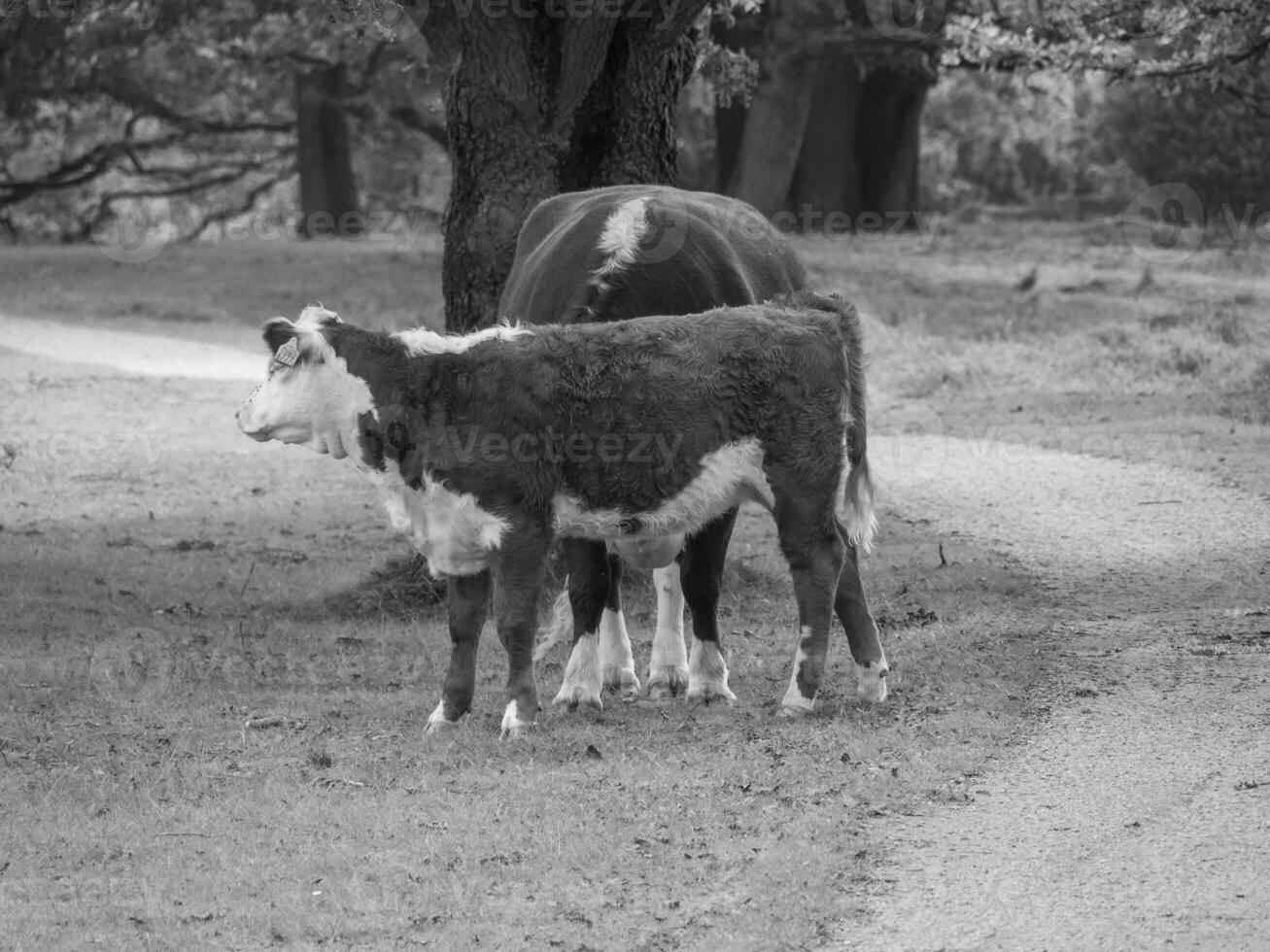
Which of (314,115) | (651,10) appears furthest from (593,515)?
(314,115)

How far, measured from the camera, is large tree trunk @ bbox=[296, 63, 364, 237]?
2980cm

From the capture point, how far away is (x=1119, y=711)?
301 inches

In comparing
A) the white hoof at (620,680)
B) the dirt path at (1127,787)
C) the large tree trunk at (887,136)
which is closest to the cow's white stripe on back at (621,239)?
the white hoof at (620,680)

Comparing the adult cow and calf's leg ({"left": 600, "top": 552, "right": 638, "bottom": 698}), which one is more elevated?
the adult cow

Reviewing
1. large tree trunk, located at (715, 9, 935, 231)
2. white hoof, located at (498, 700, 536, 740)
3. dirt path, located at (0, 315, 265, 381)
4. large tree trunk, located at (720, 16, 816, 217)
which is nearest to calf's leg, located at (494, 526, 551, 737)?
white hoof, located at (498, 700, 536, 740)

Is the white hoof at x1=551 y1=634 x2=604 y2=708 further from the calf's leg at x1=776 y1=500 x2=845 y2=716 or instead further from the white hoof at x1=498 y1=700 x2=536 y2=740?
the calf's leg at x1=776 y1=500 x2=845 y2=716

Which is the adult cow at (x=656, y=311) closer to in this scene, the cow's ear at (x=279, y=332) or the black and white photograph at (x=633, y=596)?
the black and white photograph at (x=633, y=596)

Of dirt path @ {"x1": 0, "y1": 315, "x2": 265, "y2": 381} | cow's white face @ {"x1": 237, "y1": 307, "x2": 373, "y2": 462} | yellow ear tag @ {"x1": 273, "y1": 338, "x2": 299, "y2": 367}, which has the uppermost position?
yellow ear tag @ {"x1": 273, "y1": 338, "x2": 299, "y2": 367}

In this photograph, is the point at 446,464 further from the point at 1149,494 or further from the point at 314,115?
the point at 314,115

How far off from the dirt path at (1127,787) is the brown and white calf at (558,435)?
4.30ft

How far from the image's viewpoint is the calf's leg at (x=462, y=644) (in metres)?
7.55

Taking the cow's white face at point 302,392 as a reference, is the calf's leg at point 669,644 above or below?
below

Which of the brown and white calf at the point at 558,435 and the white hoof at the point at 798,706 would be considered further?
the white hoof at the point at 798,706

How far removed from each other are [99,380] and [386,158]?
2273cm
